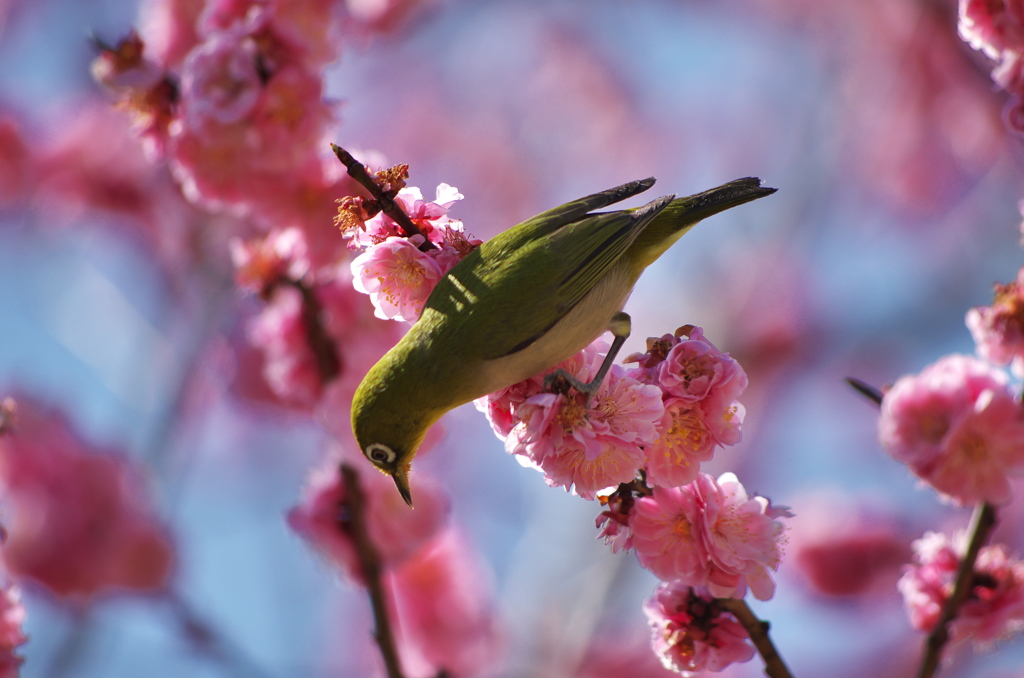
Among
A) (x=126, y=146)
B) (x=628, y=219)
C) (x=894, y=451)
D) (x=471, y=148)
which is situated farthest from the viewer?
(x=471, y=148)

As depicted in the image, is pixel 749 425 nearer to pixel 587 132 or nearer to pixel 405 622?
pixel 587 132

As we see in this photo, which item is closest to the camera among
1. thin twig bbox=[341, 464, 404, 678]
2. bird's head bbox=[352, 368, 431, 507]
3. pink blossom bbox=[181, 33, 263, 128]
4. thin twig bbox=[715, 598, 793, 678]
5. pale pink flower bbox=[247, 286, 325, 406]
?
thin twig bbox=[715, 598, 793, 678]

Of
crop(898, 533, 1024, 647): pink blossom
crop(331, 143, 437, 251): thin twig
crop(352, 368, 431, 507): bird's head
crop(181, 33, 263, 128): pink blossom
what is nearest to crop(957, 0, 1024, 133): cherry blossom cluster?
crop(898, 533, 1024, 647): pink blossom

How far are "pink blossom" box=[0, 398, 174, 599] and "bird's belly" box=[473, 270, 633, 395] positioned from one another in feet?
7.86

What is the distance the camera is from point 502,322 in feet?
4.93

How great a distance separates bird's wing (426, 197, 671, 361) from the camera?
1482 mm

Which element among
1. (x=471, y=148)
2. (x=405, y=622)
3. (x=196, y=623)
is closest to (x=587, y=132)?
(x=471, y=148)

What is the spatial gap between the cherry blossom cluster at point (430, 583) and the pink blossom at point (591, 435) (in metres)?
1.28

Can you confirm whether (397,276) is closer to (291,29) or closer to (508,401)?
(508,401)

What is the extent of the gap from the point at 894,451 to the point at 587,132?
567 centimetres

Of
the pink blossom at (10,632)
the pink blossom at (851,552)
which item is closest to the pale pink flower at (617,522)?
the pink blossom at (10,632)

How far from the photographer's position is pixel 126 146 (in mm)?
4223

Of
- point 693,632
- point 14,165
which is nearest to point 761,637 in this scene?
point 693,632

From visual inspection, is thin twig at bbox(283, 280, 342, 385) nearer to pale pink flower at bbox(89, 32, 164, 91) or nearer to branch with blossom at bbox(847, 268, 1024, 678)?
pale pink flower at bbox(89, 32, 164, 91)
